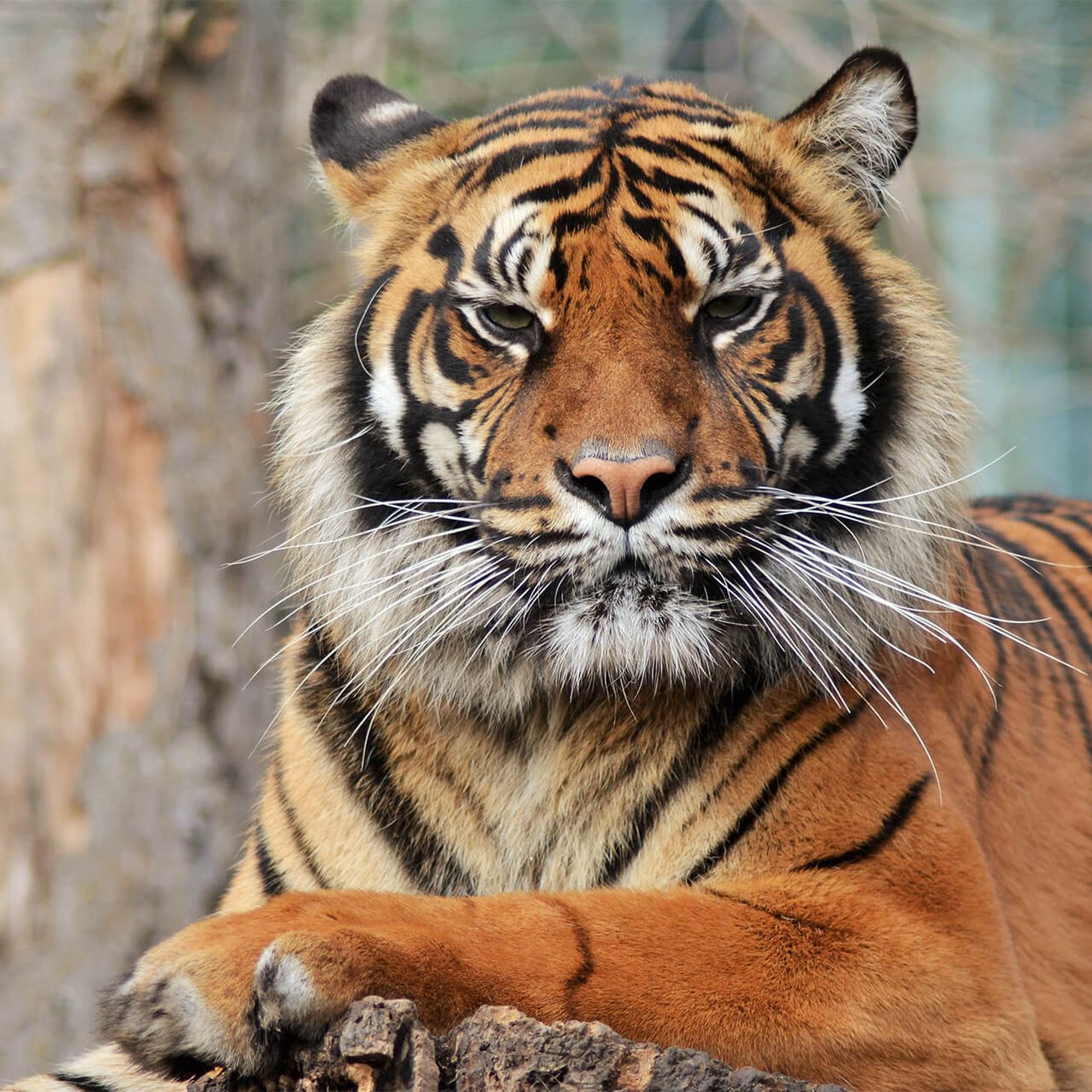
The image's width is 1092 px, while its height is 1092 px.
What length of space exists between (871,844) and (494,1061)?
726 millimetres

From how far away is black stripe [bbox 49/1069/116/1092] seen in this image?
2.46 metres

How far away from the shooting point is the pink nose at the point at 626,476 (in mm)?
1979

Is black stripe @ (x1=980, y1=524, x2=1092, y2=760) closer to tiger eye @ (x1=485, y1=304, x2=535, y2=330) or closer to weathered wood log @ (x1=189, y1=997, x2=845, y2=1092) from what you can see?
tiger eye @ (x1=485, y1=304, x2=535, y2=330)

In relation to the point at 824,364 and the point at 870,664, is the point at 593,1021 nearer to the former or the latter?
the point at 870,664

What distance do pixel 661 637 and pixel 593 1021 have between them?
23.7 inches

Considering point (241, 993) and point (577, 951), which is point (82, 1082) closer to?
point (241, 993)

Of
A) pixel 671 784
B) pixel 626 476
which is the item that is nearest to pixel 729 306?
pixel 626 476

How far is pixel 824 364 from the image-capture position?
7.79 ft

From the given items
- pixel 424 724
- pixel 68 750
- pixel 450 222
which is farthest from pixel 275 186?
pixel 424 724

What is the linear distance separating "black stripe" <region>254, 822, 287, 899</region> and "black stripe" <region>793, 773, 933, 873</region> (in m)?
0.91

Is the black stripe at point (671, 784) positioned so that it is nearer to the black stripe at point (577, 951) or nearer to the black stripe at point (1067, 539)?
the black stripe at point (577, 951)

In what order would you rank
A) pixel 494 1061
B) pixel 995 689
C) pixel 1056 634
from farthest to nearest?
1. pixel 1056 634
2. pixel 995 689
3. pixel 494 1061

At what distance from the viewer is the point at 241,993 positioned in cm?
169

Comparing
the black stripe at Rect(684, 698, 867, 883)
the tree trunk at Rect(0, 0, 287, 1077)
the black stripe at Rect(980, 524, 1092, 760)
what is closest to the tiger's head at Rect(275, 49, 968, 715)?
the black stripe at Rect(684, 698, 867, 883)
